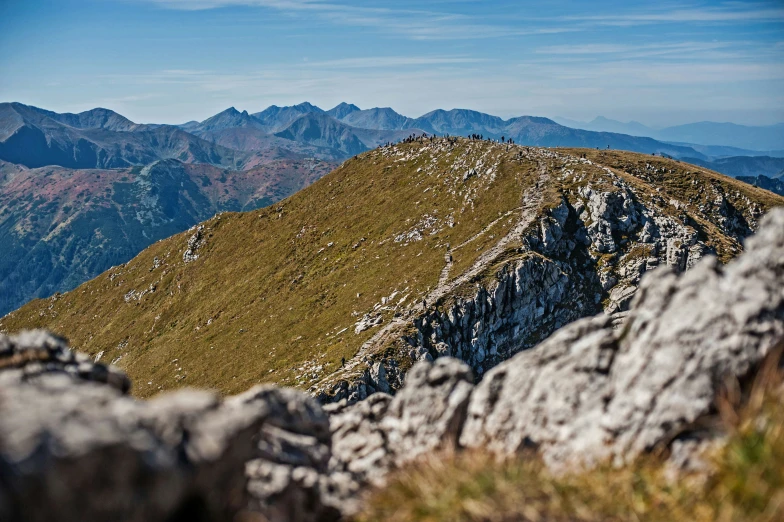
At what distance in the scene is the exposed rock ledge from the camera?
25.3 ft

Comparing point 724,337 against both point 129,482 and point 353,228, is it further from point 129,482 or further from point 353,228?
point 353,228

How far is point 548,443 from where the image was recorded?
13172mm

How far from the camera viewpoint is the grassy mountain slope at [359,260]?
83.3 meters

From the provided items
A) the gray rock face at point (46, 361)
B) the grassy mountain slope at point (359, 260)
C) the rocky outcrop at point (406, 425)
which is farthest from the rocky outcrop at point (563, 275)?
the gray rock face at point (46, 361)

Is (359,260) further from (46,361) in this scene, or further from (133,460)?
(133,460)

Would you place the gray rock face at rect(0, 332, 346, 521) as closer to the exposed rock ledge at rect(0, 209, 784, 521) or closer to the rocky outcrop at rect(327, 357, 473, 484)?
the exposed rock ledge at rect(0, 209, 784, 521)

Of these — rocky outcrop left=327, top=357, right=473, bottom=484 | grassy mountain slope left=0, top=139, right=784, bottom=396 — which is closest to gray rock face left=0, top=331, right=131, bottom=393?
rocky outcrop left=327, top=357, right=473, bottom=484

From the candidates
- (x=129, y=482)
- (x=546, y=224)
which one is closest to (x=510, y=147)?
(x=546, y=224)

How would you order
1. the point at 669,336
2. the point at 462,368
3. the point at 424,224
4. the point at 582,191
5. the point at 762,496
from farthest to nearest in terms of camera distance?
the point at 424,224 → the point at 582,191 → the point at 462,368 → the point at 669,336 → the point at 762,496

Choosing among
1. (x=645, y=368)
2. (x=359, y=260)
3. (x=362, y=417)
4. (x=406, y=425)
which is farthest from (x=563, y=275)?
(x=645, y=368)

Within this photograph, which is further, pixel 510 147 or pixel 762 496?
pixel 510 147

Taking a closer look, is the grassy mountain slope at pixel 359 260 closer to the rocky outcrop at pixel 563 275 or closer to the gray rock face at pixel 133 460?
the rocky outcrop at pixel 563 275

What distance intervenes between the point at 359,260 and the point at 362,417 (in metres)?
87.1

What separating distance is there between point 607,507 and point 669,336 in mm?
5123
